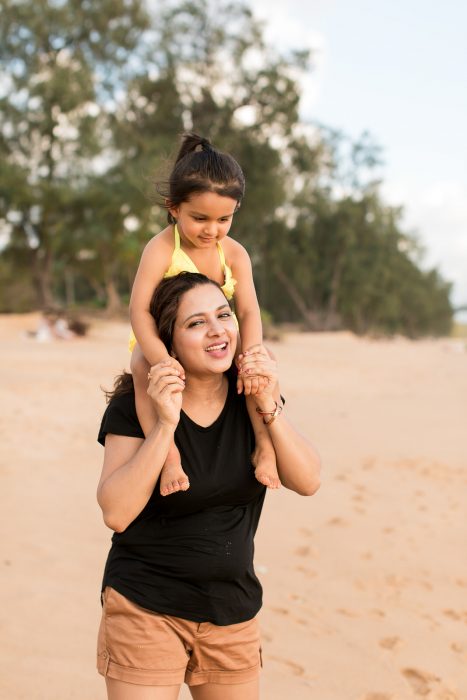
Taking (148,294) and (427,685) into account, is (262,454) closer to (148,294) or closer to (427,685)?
(148,294)

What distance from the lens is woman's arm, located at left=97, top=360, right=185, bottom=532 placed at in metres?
2.20

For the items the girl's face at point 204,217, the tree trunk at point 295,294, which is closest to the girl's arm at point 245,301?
the girl's face at point 204,217

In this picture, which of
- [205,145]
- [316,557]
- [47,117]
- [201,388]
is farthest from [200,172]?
[47,117]

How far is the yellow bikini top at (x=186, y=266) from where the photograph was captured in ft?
9.57

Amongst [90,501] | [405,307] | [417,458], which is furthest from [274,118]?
[405,307]

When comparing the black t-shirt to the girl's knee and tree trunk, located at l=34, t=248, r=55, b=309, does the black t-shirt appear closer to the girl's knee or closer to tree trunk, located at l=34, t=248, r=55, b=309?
the girl's knee

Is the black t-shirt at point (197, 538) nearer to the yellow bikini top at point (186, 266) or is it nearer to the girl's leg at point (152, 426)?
the girl's leg at point (152, 426)

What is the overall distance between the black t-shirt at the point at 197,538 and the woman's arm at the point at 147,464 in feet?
0.38

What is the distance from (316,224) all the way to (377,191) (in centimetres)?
463

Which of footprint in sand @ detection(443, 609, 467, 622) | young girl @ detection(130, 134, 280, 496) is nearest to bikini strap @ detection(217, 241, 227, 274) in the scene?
young girl @ detection(130, 134, 280, 496)

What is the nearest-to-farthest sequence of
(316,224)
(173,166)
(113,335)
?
(173,166) → (113,335) → (316,224)

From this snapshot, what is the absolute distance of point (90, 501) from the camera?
717 cm

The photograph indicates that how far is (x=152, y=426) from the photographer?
2.32 meters

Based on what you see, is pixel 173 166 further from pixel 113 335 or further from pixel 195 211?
pixel 113 335
